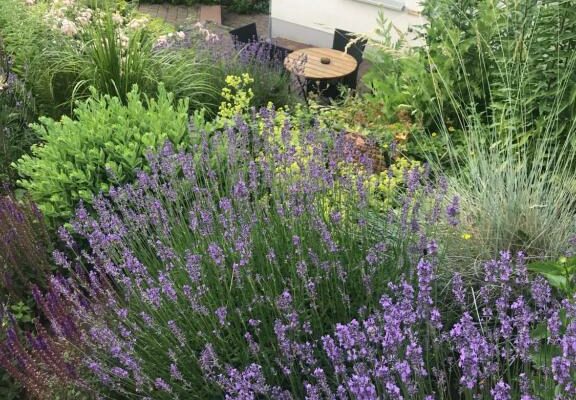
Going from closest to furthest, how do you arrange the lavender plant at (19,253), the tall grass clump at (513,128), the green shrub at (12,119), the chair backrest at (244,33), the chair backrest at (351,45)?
the tall grass clump at (513,128) < the lavender plant at (19,253) < the green shrub at (12,119) < the chair backrest at (244,33) < the chair backrest at (351,45)

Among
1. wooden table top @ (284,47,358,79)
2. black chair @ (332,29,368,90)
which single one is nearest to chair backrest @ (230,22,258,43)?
wooden table top @ (284,47,358,79)

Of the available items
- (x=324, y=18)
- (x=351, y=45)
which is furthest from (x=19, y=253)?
(x=324, y=18)

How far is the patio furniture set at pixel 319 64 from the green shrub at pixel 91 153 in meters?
2.80

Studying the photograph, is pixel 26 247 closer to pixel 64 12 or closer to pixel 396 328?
pixel 396 328

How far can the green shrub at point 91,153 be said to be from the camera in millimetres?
3393

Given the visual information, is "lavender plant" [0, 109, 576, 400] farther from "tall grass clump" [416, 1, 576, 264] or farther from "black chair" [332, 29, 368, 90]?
"black chair" [332, 29, 368, 90]

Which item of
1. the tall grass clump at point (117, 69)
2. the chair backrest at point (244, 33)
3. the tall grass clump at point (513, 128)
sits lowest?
the chair backrest at point (244, 33)

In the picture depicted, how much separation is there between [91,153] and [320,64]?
4.28m

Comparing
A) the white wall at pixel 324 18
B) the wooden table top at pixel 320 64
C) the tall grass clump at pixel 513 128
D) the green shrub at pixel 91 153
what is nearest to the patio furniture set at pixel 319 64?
the wooden table top at pixel 320 64

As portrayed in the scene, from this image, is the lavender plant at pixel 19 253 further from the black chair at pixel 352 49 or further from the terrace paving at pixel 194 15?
the terrace paving at pixel 194 15

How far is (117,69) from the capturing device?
4789mm

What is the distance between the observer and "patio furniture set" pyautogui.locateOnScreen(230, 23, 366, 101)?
6.55 metres

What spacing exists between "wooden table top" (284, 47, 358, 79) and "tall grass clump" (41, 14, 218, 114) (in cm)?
125

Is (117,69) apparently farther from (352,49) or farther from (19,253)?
(352,49)
